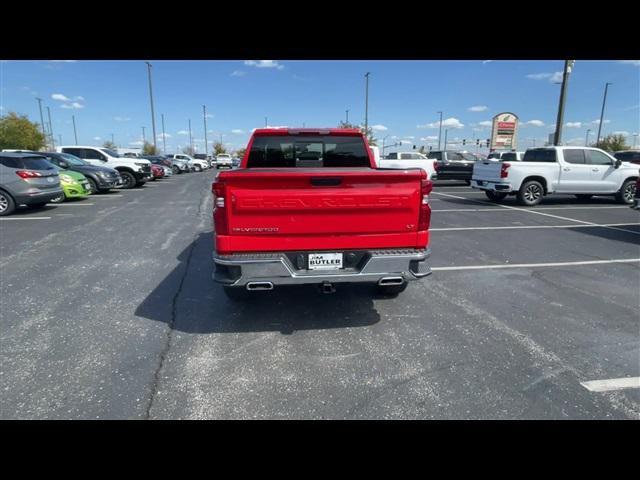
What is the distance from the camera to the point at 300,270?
11.0ft

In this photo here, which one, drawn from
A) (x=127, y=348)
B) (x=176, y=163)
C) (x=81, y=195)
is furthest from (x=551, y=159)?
(x=176, y=163)

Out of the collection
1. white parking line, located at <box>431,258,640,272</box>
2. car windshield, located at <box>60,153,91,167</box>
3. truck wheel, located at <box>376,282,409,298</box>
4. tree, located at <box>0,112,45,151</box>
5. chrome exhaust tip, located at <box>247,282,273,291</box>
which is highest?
tree, located at <box>0,112,45,151</box>

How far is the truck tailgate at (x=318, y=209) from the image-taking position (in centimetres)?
316

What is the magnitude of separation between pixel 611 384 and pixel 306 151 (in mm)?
4105

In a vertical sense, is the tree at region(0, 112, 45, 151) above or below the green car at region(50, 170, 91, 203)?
above

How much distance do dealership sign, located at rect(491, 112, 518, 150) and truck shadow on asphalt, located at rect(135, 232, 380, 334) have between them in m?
41.8

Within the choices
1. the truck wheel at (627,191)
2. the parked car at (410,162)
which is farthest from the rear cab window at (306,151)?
the parked car at (410,162)

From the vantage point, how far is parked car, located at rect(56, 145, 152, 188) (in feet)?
59.5

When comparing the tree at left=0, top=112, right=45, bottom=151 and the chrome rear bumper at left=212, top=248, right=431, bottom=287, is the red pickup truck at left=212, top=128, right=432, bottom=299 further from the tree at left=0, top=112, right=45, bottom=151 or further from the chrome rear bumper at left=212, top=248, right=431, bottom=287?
the tree at left=0, top=112, right=45, bottom=151

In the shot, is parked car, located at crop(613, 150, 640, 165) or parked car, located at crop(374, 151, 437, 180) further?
parked car, located at crop(613, 150, 640, 165)

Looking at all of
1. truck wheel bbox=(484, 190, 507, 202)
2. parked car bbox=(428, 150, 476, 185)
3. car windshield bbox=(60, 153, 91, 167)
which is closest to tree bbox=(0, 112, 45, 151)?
car windshield bbox=(60, 153, 91, 167)

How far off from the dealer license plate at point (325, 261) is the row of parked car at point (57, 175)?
34.5 feet

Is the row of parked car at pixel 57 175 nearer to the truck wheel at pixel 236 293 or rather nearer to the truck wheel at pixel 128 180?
the truck wheel at pixel 128 180

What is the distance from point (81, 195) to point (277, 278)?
13.2 meters
